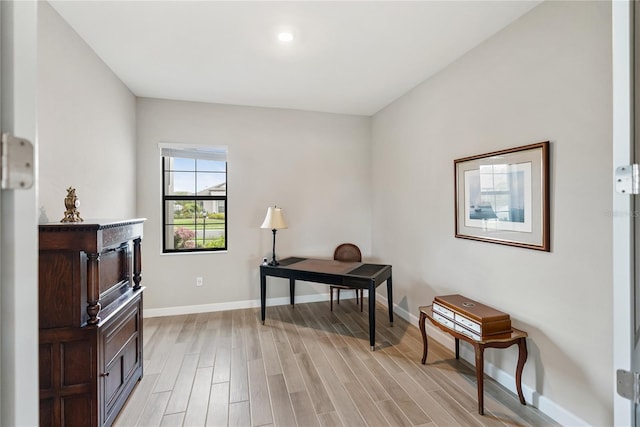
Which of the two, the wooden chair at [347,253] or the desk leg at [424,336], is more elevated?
the wooden chair at [347,253]

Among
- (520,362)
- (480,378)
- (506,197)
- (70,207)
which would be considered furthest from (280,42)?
(520,362)

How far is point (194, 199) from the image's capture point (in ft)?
13.1

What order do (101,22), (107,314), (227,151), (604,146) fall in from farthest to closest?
(227,151)
(101,22)
(107,314)
(604,146)

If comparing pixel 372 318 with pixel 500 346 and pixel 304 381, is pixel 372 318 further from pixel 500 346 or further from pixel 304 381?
pixel 500 346

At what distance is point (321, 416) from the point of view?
2.02 m

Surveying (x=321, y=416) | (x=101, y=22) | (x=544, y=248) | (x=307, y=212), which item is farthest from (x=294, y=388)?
→ (x=101, y=22)

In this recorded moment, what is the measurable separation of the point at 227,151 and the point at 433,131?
8.40 feet

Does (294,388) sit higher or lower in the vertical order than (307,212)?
lower

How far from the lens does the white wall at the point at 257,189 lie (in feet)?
12.5

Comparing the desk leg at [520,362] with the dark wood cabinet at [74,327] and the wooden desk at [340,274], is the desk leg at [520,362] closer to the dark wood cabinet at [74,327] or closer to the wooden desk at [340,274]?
the wooden desk at [340,274]

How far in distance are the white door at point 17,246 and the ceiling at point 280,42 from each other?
172cm

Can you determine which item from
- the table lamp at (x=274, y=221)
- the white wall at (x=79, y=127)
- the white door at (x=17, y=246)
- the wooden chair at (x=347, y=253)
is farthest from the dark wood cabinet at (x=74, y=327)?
the wooden chair at (x=347, y=253)

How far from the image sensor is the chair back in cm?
421

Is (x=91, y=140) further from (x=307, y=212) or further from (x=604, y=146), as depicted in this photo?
(x=604, y=146)
